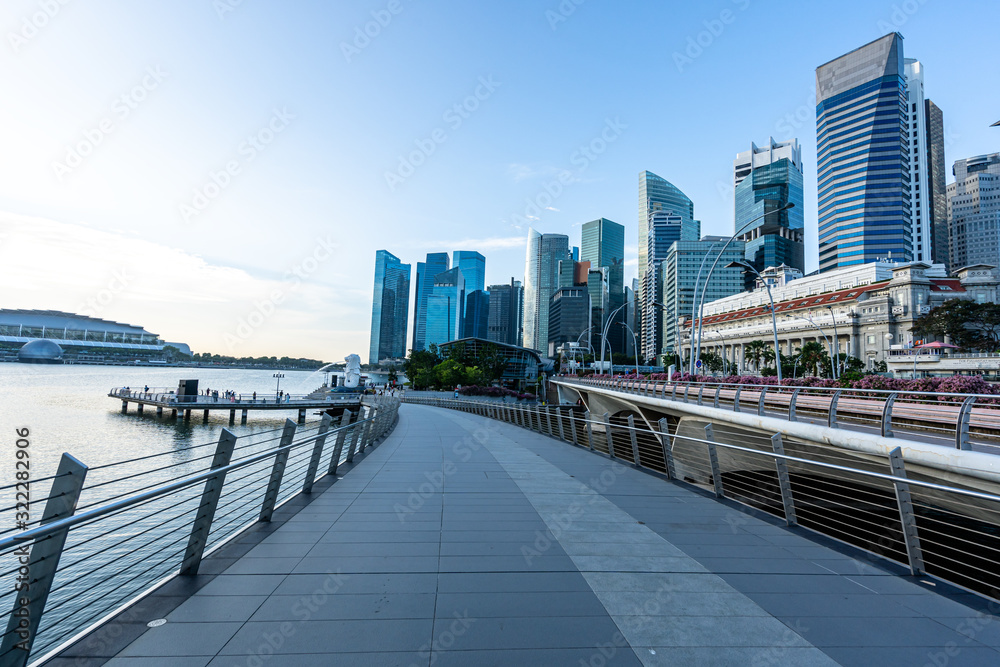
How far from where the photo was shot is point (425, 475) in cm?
984

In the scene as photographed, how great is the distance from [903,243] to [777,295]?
33.6 meters

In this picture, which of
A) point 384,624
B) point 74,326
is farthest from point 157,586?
point 74,326

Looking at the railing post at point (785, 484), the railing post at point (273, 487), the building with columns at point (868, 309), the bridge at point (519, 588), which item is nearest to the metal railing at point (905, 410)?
the bridge at point (519, 588)

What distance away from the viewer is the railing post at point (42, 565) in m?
2.75

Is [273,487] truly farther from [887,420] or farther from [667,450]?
[887,420]

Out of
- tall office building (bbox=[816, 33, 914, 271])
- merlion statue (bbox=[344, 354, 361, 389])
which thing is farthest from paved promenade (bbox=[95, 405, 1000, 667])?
tall office building (bbox=[816, 33, 914, 271])

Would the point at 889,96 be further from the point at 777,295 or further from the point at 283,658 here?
the point at 283,658

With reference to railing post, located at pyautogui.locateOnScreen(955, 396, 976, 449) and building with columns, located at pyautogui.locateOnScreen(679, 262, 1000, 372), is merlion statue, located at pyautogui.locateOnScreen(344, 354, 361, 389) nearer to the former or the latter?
building with columns, located at pyautogui.locateOnScreen(679, 262, 1000, 372)

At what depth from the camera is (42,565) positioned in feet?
9.59

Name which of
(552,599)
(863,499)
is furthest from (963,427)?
(552,599)

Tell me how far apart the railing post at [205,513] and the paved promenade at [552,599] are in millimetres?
312

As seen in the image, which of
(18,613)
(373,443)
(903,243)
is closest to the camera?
(18,613)

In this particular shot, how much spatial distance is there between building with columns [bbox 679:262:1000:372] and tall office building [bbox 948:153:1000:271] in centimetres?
11657

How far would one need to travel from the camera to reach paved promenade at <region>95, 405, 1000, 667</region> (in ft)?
10.9
